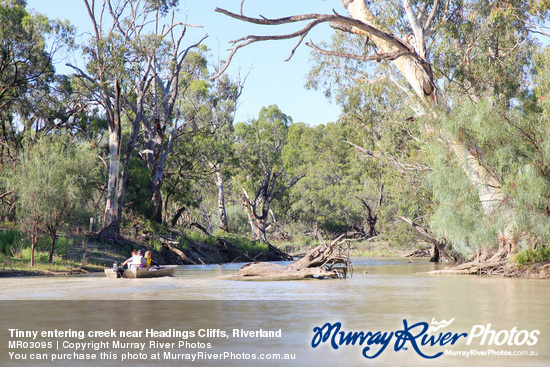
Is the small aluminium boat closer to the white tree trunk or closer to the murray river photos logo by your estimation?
the white tree trunk

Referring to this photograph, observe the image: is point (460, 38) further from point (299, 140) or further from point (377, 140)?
point (299, 140)

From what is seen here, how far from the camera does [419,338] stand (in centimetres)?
808

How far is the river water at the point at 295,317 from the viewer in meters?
7.01

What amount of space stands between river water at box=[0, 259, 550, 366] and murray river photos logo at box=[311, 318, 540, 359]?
1.0 inches

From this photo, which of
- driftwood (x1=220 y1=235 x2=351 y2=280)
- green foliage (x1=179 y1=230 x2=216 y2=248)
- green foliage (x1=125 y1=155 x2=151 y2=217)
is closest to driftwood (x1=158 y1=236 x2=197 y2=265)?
green foliage (x1=179 y1=230 x2=216 y2=248)

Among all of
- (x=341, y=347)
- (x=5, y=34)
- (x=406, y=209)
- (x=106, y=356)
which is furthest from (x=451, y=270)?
(x=5, y=34)

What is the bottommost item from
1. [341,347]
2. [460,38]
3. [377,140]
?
[341,347]

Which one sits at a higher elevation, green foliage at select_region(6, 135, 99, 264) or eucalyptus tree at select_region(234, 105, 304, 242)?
eucalyptus tree at select_region(234, 105, 304, 242)

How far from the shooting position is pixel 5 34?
27.7 metres

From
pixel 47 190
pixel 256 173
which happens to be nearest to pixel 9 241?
pixel 47 190

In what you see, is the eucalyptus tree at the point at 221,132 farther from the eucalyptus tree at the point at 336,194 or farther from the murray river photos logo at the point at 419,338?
the murray river photos logo at the point at 419,338

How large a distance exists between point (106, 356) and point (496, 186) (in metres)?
15.8

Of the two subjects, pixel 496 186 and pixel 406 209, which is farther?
pixel 406 209

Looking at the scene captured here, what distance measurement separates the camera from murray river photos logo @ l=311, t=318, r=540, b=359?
293 inches
